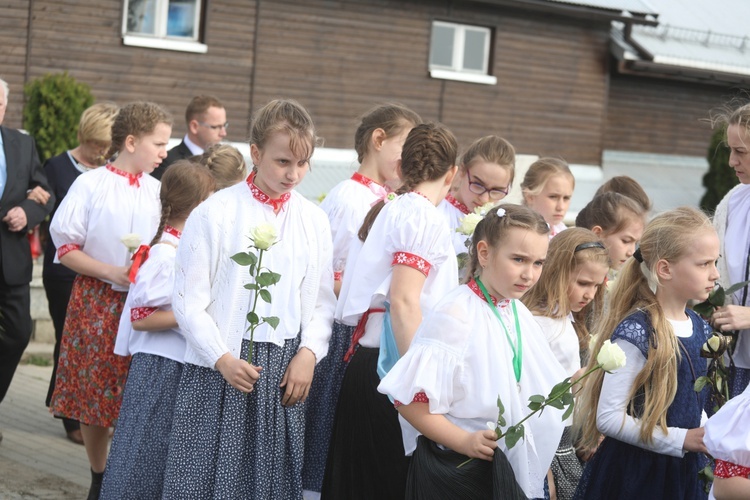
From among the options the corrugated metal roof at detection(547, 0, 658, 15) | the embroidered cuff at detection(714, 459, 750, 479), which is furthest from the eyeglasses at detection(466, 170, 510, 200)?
the corrugated metal roof at detection(547, 0, 658, 15)

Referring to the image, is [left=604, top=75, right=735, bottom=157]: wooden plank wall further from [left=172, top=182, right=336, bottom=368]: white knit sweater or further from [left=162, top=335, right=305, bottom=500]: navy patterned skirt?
[left=162, top=335, right=305, bottom=500]: navy patterned skirt

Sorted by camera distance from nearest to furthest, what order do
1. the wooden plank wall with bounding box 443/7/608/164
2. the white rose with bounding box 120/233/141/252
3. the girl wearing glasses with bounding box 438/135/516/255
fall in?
the girl wearing glasses with bounding box 438/135/516/255 → the white rose with bounding box 120/233/141/252 → the wooden plank wall with bounding box 443/7/608/164

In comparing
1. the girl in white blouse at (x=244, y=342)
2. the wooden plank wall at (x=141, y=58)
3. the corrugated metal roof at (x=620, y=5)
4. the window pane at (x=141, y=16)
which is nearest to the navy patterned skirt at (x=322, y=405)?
the girl in white blouse at (x=244, y=342)

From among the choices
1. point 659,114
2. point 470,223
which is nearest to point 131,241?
point 470,223

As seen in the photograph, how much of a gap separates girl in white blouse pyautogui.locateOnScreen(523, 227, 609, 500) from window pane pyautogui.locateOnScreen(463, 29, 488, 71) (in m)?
13.1

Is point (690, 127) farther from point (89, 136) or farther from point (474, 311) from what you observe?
point (474, 311)

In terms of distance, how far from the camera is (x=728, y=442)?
3.08 metres

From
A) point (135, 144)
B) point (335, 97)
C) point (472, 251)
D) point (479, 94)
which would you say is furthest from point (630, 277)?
point (479, 94)

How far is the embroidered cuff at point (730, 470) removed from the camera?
10.2 ft

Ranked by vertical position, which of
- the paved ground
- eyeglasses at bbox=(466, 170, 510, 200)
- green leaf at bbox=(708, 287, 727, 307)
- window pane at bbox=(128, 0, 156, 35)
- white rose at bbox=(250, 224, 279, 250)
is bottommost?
the paved ground

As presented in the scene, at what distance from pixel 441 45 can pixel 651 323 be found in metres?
13.6

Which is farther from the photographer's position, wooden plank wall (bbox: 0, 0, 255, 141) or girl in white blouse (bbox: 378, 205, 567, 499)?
wooden plank wall (bbox: 0, 0, 255, 141)

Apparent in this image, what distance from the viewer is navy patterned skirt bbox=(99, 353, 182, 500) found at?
4.75 meters

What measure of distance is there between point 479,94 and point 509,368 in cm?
1432
